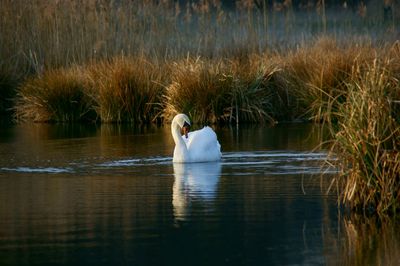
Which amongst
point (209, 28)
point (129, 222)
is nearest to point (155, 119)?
point (209, 28)

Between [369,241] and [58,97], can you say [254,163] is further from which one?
[58,97]

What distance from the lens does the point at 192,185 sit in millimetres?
12234

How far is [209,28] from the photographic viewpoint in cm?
2412

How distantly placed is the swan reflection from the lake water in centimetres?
1

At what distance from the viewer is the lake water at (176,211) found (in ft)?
27.4

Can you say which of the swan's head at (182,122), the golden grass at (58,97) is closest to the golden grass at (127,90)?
the golden grass at (58,97)

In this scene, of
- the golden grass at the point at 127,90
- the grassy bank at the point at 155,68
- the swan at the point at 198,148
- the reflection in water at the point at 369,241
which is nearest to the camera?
the reflection in water at the point at 369,241

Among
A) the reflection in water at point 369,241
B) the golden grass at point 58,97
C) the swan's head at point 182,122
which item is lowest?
the reflection in water at point 369,241

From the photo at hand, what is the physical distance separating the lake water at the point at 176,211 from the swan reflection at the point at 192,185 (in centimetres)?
1

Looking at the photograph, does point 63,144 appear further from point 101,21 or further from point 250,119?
point 101,21

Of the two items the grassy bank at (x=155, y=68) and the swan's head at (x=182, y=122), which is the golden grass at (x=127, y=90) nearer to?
the grassy bank at (x=155, y=68)

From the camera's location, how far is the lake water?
27.4 feet

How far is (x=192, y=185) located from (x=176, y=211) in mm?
1954

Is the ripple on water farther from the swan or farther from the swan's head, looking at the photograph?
the swan's head
